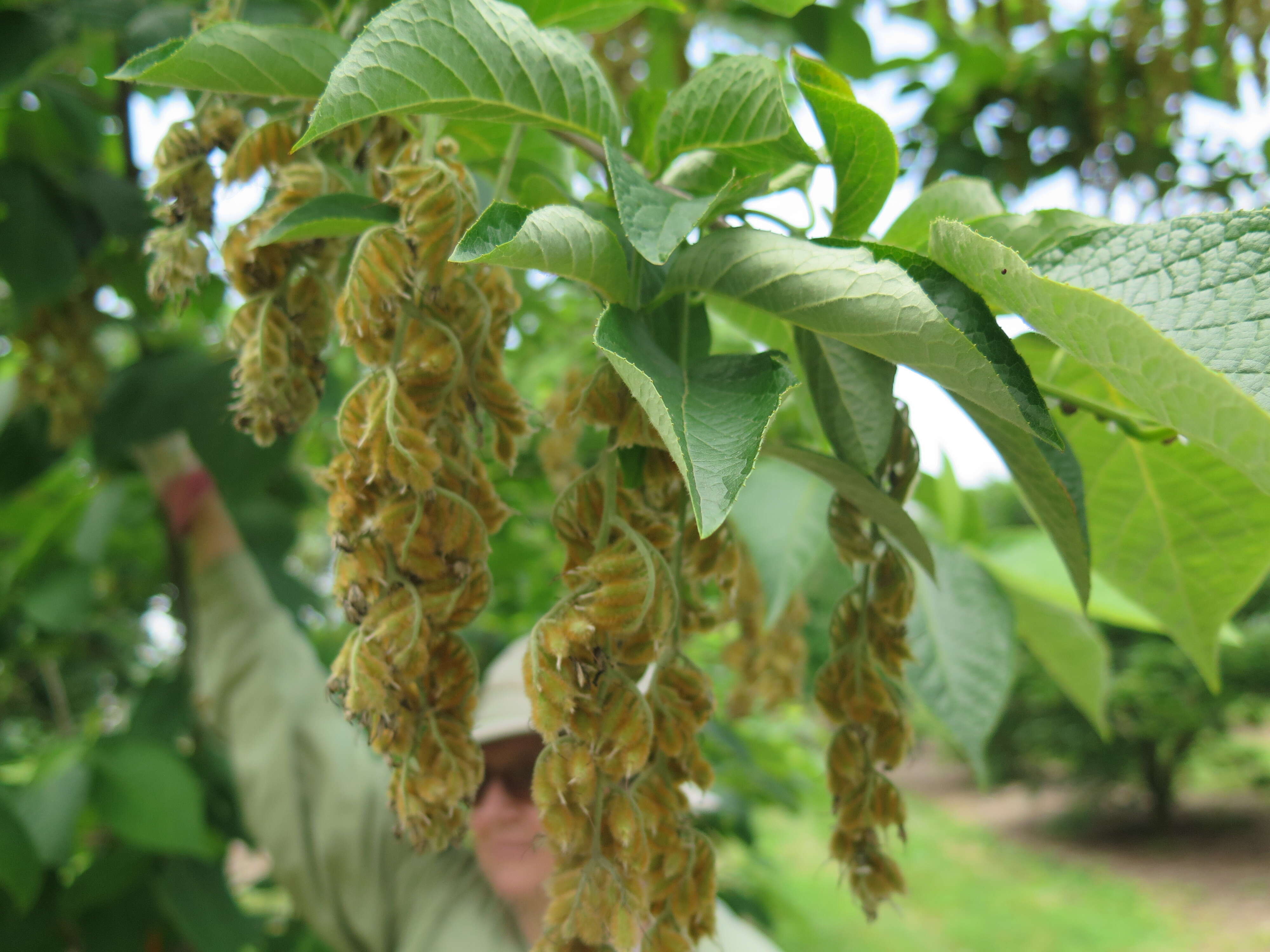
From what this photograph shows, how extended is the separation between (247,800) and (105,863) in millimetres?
387

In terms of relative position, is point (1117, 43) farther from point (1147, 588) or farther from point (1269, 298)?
point (1269, 298)

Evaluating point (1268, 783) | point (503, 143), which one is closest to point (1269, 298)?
point (503, 143)

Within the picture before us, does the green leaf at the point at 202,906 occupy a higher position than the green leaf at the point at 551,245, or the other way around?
the green leaf at the point at 551,245

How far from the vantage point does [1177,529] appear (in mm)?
724

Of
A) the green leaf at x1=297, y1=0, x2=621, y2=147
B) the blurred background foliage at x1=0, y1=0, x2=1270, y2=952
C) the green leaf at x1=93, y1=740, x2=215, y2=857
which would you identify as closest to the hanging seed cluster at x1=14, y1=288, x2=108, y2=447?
the blurred background foliage at x1=0, y1=0, x2=1270, y2=952

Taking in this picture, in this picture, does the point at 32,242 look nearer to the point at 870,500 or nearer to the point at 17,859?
the point at 17,859

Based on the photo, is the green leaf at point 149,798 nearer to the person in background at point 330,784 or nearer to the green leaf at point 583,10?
the person in background at point 330,784

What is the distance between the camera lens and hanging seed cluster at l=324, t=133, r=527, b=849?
1.61 ft

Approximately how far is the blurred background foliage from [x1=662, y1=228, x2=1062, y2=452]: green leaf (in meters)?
0.21

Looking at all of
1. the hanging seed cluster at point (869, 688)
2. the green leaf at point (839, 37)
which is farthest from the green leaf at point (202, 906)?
the green leaf at point (839, 37)

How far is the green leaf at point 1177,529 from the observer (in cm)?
70

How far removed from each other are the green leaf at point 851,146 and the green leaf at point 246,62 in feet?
0.97

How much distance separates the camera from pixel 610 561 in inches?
17.9

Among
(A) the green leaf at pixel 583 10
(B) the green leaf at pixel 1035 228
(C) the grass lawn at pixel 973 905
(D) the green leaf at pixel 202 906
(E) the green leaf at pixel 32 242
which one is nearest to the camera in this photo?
(B) the green leaf at pixel 1035 228
